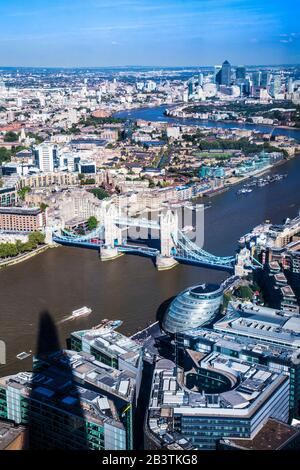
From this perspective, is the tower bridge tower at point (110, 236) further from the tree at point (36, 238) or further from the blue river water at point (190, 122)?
the blue river water at point (190, 122)

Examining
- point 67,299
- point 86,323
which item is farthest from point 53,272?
point 86,323

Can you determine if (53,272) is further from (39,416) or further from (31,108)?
(31,108)

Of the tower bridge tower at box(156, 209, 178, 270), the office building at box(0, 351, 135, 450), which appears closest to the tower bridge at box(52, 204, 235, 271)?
the tower bridge tower at box(156, 209, 178, 270)

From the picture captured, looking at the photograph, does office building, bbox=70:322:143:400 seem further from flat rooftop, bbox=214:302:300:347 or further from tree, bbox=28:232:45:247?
tree, bbox=28:232:45:247

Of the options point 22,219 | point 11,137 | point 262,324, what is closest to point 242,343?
point 262,324

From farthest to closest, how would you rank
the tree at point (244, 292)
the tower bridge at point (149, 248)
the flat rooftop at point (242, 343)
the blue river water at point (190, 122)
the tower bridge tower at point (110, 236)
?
the blue river water at point (190, 122), the tower bridge tower at point (110, 236), the tower bridge at point (149, 248), the tree at point (244, 292), the flat rooftop at point (242, 343)

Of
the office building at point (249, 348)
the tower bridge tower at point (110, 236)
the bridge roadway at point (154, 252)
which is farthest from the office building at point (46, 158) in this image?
the office building at point (249, 348)

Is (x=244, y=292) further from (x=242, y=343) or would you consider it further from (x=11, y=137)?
(x=11, y=137)
